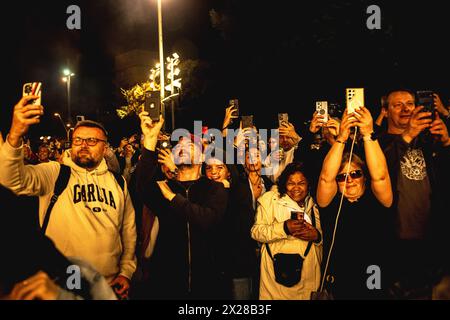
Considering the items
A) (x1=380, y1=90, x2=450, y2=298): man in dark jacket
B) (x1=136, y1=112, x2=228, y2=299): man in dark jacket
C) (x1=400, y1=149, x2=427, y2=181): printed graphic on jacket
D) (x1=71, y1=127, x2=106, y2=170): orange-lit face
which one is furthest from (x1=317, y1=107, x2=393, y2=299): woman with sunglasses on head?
(x1=71, y1=127, x2=106, y2=170): orange-lit face

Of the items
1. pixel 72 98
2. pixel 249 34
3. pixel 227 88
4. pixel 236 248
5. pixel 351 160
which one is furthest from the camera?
pixel 72 98

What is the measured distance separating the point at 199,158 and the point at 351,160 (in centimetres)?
160

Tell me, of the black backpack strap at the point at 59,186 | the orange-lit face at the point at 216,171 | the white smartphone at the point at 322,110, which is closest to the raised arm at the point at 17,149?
the black backpack strap at the point at 59,186

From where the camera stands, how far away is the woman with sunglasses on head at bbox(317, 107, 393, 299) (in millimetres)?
3434

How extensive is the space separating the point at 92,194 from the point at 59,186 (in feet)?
1.02

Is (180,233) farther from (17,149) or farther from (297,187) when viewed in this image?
(17,149)

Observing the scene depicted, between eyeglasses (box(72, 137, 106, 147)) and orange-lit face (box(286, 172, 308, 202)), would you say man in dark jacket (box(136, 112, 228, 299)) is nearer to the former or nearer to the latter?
eyeglasses (box(72, 137, 106, 147))

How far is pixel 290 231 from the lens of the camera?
12.7 feet

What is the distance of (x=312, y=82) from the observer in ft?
39.4

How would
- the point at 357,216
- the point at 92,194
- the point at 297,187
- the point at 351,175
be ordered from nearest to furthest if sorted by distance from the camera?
the point at 357,216
the point at 351,175
the point at 92,194
the point at 297,187

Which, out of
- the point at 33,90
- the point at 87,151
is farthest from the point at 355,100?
the point at 33,90

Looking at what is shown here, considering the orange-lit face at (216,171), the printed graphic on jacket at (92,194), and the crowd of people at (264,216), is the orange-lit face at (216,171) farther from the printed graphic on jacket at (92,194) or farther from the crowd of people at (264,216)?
the printed graphic on jacket at (92,194)

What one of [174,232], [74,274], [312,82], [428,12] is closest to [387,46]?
[428,12]

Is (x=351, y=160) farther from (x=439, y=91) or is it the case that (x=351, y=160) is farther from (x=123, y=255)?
(x=439, y=91)
